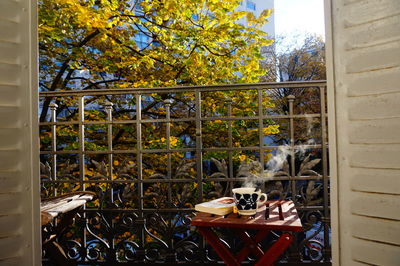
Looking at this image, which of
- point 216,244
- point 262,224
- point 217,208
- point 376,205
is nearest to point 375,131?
point 376,205

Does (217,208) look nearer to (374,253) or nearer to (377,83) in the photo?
(374,253)

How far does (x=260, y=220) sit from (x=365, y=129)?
794mm

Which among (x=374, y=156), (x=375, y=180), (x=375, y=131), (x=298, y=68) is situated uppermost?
(x=298, y=68)

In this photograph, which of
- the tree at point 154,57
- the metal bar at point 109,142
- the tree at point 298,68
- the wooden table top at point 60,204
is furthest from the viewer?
the tree at point 298,68

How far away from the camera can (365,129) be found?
1.45 meters

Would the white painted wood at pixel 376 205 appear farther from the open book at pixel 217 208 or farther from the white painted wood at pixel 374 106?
the open book at pixel 217 208

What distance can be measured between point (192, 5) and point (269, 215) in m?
4.81

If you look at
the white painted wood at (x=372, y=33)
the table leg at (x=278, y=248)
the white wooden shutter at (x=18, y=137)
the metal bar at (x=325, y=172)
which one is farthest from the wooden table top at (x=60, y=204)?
the metal bar at (x=325, y=172)

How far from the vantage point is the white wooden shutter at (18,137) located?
164cm

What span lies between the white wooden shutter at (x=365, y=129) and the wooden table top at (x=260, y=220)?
0.34 meters

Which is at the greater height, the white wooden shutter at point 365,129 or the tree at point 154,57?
the tree at point 154,57

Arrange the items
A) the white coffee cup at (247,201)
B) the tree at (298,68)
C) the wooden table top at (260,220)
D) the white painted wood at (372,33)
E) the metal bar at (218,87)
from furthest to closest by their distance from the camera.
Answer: the tree at (298,68), the metal bar at (218,87), the white coffee cup at (247,201), the wooden table top at (260,220), the white painted wood at (372,33)

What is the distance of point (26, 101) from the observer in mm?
1690

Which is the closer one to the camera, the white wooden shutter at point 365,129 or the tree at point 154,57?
the white wooden shutter at point 365,129
